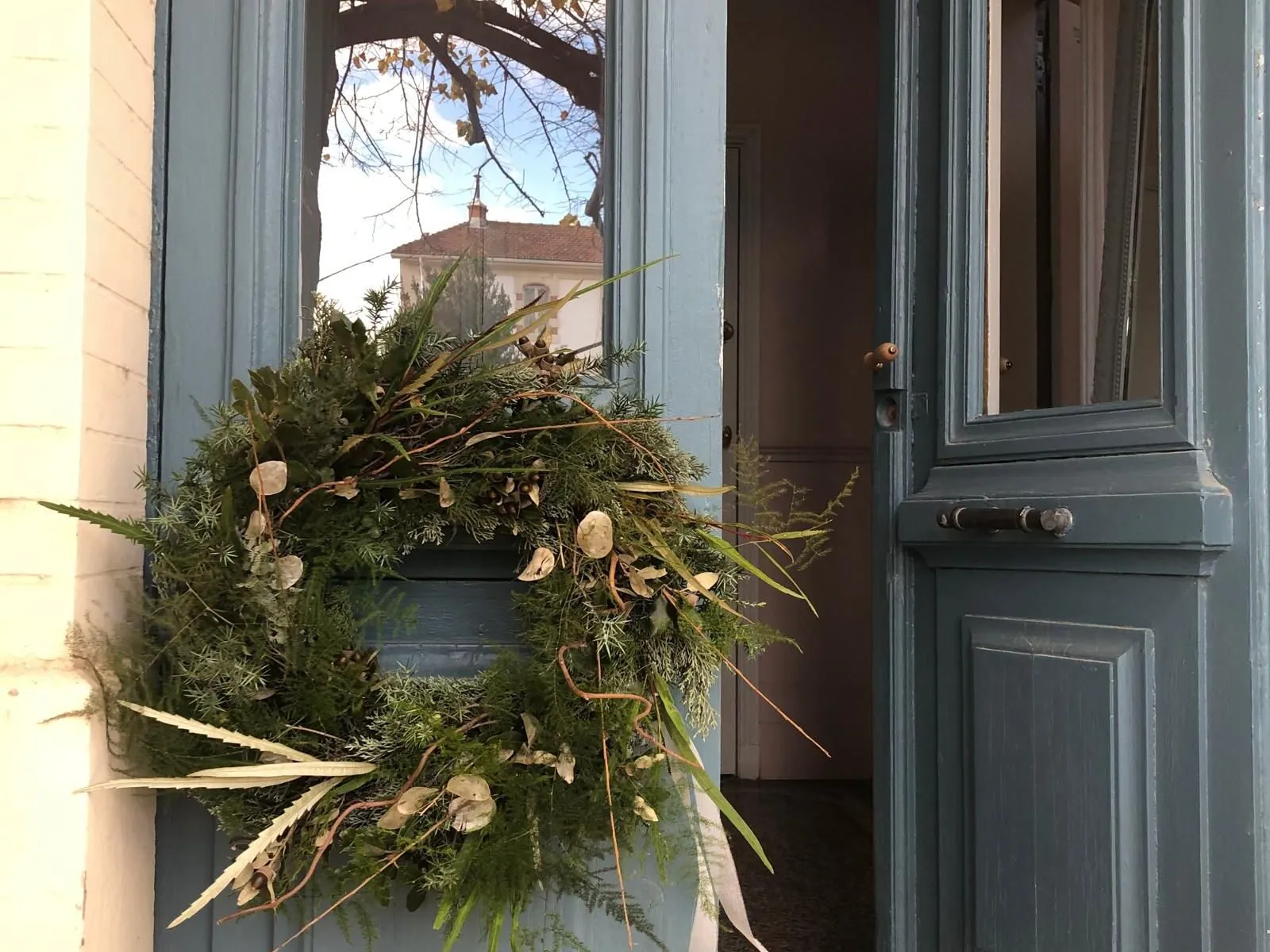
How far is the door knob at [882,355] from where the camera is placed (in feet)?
5.22

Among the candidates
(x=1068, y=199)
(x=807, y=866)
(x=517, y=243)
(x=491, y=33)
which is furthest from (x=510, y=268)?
(x=807, y=866)

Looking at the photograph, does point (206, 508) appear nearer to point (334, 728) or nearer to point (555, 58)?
point (334, 728)

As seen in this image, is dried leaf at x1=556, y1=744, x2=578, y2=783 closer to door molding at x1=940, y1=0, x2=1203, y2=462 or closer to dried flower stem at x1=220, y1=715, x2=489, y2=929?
dried flower stem at x1=220, y1=715, x2=489, y2=929

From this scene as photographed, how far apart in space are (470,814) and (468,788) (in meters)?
0.02

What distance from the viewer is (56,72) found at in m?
0.86

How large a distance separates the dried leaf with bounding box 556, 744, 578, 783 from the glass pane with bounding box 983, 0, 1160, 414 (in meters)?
1.02

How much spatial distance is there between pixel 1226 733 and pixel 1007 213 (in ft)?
3.00

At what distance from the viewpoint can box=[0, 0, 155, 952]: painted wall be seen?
0.81 m

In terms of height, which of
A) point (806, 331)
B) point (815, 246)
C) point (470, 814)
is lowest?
point (470, 814)

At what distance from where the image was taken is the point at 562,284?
1.08m

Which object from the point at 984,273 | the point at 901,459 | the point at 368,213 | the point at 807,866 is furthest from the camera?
the point at 807,866

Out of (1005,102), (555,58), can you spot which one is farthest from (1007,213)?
(555,58)

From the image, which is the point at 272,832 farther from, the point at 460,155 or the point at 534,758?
the point at 460,155

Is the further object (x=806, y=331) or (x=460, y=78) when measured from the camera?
(x=806, y=331)
